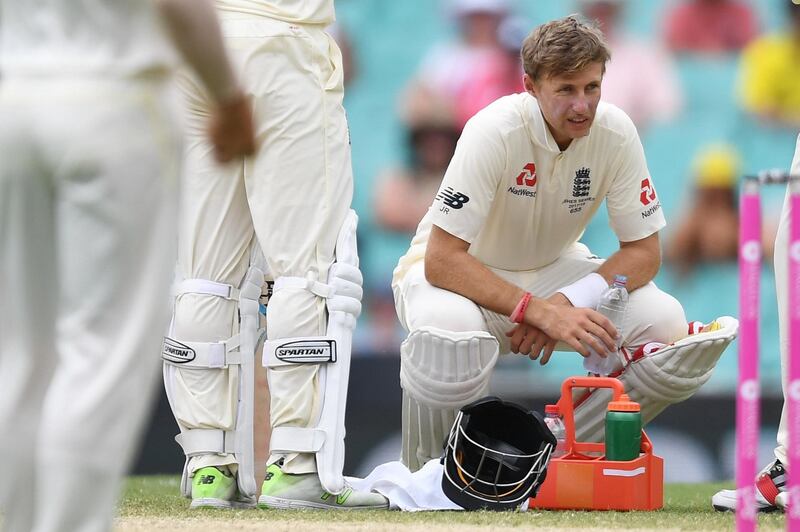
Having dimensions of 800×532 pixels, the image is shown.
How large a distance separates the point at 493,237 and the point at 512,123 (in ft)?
1.45

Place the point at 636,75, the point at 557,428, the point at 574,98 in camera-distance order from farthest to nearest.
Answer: the point at 636,75
the point at 574,98
the point at 557,428

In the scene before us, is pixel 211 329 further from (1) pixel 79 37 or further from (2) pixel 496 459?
(1) pixel 79 37

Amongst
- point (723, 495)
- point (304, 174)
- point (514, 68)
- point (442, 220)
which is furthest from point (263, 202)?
point (514, 68)

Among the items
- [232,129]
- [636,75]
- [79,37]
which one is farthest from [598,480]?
[636,75]

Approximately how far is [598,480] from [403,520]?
0.71 metres

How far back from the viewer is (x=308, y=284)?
3.72 meters

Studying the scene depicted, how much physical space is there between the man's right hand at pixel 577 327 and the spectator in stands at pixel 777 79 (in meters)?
3.62

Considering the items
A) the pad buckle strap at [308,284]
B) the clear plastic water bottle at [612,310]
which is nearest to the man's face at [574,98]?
the clear plastic water bottle at [612,310]

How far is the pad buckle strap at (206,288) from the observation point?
152 inches

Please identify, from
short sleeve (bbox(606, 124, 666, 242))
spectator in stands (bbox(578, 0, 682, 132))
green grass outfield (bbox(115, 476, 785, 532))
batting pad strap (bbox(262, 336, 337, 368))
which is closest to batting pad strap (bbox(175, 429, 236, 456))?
green grass outfield (bbox(115, 476, 785, 532))

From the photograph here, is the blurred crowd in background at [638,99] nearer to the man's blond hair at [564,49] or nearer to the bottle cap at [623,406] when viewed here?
the man's blond hair at [564,49]

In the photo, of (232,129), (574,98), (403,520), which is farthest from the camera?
(574,98)

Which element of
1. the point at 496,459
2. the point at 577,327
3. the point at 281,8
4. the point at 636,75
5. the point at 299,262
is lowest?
the point at 496,459

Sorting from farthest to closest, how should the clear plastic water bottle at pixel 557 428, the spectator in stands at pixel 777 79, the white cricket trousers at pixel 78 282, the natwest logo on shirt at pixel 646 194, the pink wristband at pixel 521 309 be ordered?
the spectator in stands at pixel 777 79 < the natwest logo on shirt at pixel 646 194 < the pink wristband at pixel 521 309 < the clear plastic water bottle at pixel 557 428 < the white cricket trousers at pixel 78 282
